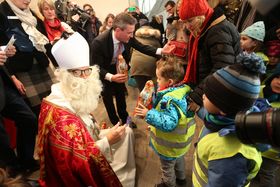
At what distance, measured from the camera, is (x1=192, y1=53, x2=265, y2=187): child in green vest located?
0.90m

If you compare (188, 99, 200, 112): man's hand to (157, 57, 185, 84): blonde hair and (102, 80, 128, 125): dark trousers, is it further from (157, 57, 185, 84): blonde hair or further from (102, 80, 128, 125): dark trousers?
(102, 80, 128, 125): dark trousers

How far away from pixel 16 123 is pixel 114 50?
3.85ft

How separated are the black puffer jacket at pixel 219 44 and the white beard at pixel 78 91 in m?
0.72

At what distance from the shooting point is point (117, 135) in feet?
5.15

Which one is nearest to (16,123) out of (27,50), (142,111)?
(27,50)

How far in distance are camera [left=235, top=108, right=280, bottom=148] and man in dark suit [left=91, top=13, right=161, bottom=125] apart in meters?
1.73

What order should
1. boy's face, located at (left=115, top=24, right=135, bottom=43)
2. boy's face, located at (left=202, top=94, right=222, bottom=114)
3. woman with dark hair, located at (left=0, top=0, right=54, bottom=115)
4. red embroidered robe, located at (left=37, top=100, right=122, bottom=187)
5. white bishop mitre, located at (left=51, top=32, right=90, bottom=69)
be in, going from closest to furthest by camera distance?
1. boy's face, located at (left=202, top=94, right=222, bottom=114)
2. red embroidered robe, located at (left=37, top=100, right=122, bottom=187)
3. white bishop mitre, located at (left=51, top=32, right=90, bottom=69)
4. woman with dark hair, located at (left=0, top=0, right=54, bottom=115)
5. boy's face, located at (left=115, top=24, right=135, bottom=43)

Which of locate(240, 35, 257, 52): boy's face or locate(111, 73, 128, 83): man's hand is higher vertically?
locate(240, 35, 257, 52): boy's face

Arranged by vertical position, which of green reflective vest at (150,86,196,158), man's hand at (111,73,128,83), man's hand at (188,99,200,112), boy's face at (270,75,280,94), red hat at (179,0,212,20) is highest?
red hat at (179,0,212,20)

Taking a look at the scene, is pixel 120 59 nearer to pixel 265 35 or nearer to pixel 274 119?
pixel 265 35

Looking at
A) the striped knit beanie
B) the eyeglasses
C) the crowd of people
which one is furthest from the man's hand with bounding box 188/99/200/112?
the eyeglasses

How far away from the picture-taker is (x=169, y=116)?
1.47m

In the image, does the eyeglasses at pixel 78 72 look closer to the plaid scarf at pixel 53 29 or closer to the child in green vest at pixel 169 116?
the child in green vest at pixel 169 116

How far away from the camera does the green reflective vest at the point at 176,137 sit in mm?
1590
